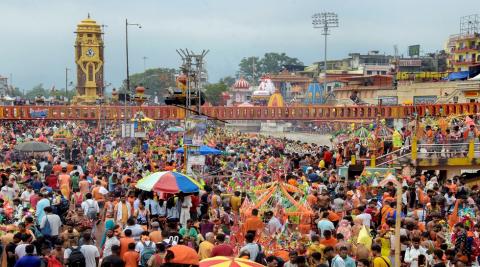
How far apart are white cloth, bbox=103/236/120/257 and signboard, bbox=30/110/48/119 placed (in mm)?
35314

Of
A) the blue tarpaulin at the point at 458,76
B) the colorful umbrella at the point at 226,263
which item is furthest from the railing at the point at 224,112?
the colorful umbrella at the point at 226,263

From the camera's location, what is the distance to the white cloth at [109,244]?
38.1 feet

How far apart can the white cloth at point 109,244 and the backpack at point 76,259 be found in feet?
2.03

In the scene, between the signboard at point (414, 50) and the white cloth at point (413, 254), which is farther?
the signboard at point (414, 50)

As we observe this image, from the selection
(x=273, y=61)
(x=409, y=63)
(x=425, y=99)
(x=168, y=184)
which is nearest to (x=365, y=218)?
(x=168, y=184)

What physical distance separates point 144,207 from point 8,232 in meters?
3.20

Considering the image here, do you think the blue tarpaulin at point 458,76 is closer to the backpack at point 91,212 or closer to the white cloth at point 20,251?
the backpack at point 91,212

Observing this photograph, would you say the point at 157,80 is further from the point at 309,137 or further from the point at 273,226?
the point at 273,226

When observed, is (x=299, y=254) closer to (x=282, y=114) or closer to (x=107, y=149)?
(x=107, y=149)

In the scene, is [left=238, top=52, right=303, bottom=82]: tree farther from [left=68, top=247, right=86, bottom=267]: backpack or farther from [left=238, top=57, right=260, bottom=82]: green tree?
[left=68, top=247, right=86, bottom=267]: backpack

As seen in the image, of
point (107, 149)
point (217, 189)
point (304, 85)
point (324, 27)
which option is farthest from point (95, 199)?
point (304, 85)

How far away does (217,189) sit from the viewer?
18.4 m

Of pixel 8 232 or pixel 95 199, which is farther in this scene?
pixel 95 199

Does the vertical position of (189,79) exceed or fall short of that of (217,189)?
it exceeds it
